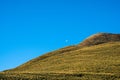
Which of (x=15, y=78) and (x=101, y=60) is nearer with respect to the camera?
(x=15, y=78)

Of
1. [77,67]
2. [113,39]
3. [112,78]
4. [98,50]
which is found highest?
[113,39]

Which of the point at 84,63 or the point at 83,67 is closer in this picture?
the point at 83,67

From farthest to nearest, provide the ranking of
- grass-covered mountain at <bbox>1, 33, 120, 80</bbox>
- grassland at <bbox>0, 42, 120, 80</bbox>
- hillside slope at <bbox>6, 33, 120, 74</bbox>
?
hillside slope at <bbox>6, 33, 120, 74</bbox> < grass-covered mountain at <bbox>1, 33, 120, 80</bbox> < grassland at <bbox>0, 42, 120, 80</bbox>

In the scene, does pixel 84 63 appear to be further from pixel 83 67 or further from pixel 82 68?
pixel 82 68

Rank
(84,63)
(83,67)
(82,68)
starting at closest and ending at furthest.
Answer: (82,68), (83,67), (84,63)

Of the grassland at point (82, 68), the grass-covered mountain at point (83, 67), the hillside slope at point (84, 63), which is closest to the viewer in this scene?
the grassland at point (82, 68)

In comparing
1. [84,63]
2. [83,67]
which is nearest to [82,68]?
[83,67]

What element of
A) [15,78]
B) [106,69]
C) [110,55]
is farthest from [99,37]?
[15,78]

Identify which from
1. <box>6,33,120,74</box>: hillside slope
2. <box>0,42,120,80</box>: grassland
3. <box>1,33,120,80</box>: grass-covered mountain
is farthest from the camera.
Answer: <box>6,33,120,74</box>: hillside slope

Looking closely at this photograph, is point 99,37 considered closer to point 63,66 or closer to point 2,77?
point 63,66

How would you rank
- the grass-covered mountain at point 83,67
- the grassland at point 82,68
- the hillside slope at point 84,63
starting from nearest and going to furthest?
the grassland at point 82,68, the grass-covered mountain at point 83,67, the hillside slope at point 84,63

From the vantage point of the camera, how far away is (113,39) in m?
129

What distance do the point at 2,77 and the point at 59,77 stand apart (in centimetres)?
889

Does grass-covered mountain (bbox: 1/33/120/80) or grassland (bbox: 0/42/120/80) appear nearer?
grassland (bbox: 0/42/120/80)
